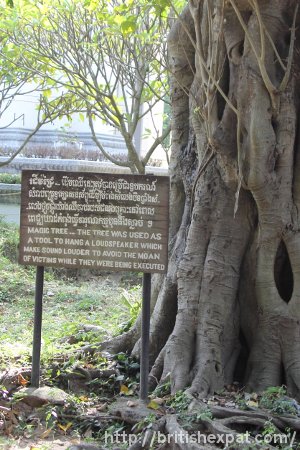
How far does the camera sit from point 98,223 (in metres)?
5.67

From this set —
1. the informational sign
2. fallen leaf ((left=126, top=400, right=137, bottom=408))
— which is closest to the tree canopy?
the informational sign

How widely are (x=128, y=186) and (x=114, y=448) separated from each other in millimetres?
1954

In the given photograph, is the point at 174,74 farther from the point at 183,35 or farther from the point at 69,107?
the point at 69,107

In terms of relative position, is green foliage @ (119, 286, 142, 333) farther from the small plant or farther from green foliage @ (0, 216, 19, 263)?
green foliage @ (0, 216, 19, 263)

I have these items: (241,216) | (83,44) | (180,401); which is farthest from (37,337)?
(83,44)

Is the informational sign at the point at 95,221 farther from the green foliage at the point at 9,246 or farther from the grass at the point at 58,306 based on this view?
the green foliage at the point at 9,246

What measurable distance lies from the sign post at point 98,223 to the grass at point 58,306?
127cm

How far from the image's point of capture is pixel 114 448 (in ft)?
15.8

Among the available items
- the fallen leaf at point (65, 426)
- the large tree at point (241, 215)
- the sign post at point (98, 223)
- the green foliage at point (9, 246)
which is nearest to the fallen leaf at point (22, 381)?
the fallen leaf at point (65, 426)

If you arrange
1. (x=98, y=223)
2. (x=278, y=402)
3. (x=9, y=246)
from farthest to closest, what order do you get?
(x=9, y=246)
(x=98, y=223)
(x=278, y=402)

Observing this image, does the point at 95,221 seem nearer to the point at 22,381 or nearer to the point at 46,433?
the point at 22,381

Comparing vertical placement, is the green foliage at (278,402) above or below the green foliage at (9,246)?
below

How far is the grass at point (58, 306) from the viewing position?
724 cm

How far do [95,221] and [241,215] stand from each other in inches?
49.0
